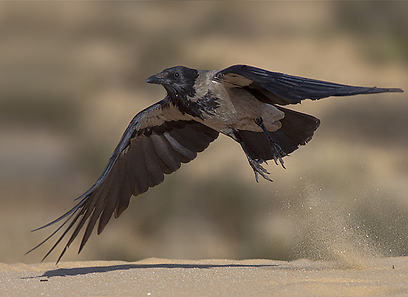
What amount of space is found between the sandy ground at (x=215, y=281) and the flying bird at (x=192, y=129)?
1.67 ft

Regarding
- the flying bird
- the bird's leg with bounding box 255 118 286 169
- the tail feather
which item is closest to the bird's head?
the flying bird

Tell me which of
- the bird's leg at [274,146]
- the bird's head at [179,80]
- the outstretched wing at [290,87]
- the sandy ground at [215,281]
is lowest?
the sandy ground at [215,281]

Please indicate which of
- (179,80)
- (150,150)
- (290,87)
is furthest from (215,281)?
(150,150)

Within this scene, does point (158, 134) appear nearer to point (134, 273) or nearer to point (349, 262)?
point (134, 273)

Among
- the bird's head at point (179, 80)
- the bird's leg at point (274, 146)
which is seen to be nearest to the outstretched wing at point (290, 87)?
the bird's head at point (179, 80)

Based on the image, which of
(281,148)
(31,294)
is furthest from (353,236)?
(31,294)

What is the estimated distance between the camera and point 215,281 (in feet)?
16.9

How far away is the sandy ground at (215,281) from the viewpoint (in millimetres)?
4602

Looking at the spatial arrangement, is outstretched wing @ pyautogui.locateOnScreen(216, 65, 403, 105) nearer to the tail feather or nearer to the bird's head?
the bird's head

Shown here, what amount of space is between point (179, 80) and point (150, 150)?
119 cm

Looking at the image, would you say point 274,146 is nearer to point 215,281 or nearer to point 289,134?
point 289,134

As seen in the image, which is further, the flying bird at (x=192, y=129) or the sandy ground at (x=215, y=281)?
the flying bird at (x=192, y=129)

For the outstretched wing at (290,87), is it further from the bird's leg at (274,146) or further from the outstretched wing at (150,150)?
the outstretched wing at (150,150)

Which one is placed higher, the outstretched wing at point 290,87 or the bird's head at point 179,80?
the bird's head at point 179,80
